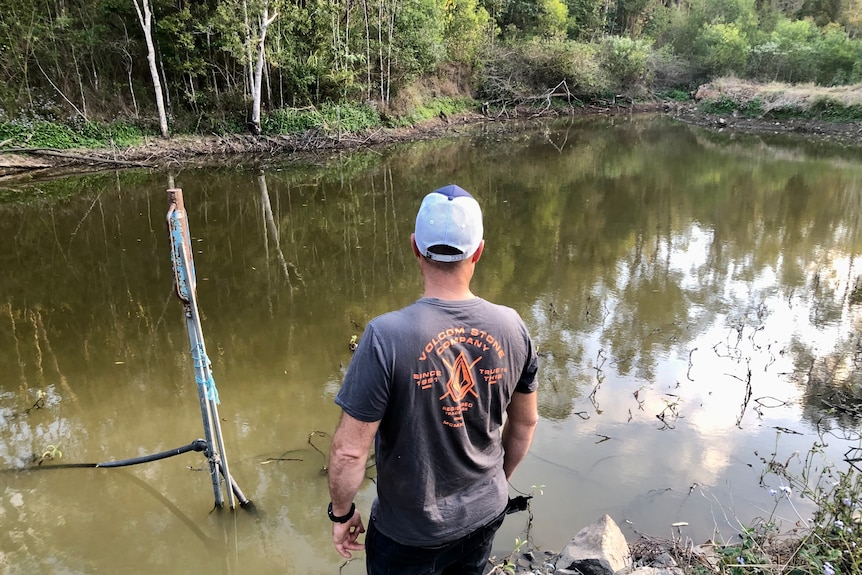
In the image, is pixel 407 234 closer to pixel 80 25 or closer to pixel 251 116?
pixel 251 116

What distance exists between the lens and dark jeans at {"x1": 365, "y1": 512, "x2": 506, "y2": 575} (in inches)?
61.7

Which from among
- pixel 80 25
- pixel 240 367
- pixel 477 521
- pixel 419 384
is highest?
pixel 80 25

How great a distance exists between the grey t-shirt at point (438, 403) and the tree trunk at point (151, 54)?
15.8 m

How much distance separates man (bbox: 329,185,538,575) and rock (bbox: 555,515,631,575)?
1086 mm

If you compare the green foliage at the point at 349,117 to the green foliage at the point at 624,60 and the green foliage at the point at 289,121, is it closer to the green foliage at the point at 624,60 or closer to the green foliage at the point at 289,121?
the green foliage at the point at 289,121

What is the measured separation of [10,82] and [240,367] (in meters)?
14.6

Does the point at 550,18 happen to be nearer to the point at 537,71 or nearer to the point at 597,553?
the point at 537,71

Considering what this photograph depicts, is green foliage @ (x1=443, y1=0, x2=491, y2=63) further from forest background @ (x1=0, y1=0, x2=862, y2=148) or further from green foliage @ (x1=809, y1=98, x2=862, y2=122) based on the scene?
green foliage @ (x1=809, y1=98, x2=862, y2=122)

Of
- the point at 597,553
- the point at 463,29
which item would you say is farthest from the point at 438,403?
the point at 463,29

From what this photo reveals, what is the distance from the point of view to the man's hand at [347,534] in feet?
5.40

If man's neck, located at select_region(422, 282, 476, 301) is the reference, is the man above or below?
below

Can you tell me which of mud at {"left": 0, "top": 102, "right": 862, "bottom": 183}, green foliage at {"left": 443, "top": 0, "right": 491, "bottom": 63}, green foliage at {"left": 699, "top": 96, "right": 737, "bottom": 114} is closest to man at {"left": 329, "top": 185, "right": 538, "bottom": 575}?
mud at {"left": 0, "top": 102, "right": 862, "bottom": 183}

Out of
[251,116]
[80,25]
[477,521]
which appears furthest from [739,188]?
[80,25]

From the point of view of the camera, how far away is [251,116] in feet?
56.0
